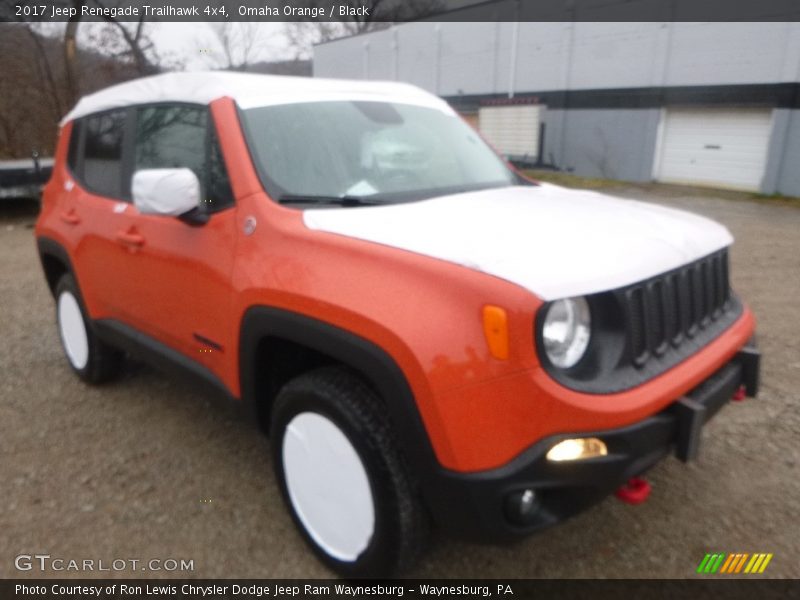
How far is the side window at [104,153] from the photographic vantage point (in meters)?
3.35

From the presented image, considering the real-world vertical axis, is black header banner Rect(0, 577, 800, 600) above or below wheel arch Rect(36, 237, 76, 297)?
below

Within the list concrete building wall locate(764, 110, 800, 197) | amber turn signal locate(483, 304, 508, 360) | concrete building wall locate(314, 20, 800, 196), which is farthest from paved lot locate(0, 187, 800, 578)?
concrete building wall locate(314, 20, 800, 196)

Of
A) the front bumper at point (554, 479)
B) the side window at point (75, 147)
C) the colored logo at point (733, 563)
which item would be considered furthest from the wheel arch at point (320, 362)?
the side window at point (75, 147)

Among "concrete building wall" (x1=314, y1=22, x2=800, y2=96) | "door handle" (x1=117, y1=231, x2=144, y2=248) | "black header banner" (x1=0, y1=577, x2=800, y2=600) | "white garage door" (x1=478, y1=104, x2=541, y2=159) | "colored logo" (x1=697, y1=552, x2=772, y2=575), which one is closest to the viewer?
"black header banner" (x1=0, y1=577, x2=800, y2=600)

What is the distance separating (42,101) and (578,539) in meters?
20.4

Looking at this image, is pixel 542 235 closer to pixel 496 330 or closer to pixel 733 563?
pixel 496 330

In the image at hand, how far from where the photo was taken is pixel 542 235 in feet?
6.35

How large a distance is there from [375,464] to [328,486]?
35cm

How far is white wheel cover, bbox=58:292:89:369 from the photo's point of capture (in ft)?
12.8

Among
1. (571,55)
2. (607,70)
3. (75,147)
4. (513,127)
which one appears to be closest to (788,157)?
(607,70)

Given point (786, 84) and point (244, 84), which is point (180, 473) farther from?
point (786, 84)

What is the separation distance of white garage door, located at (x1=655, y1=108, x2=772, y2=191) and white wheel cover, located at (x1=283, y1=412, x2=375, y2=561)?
53.3 ft

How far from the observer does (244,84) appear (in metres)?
2.74

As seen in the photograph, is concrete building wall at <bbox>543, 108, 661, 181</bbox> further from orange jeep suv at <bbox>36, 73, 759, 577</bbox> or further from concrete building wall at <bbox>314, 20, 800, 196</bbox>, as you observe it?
orange jeep suv at <bbox>36, 73, 759, 577</bbox>
